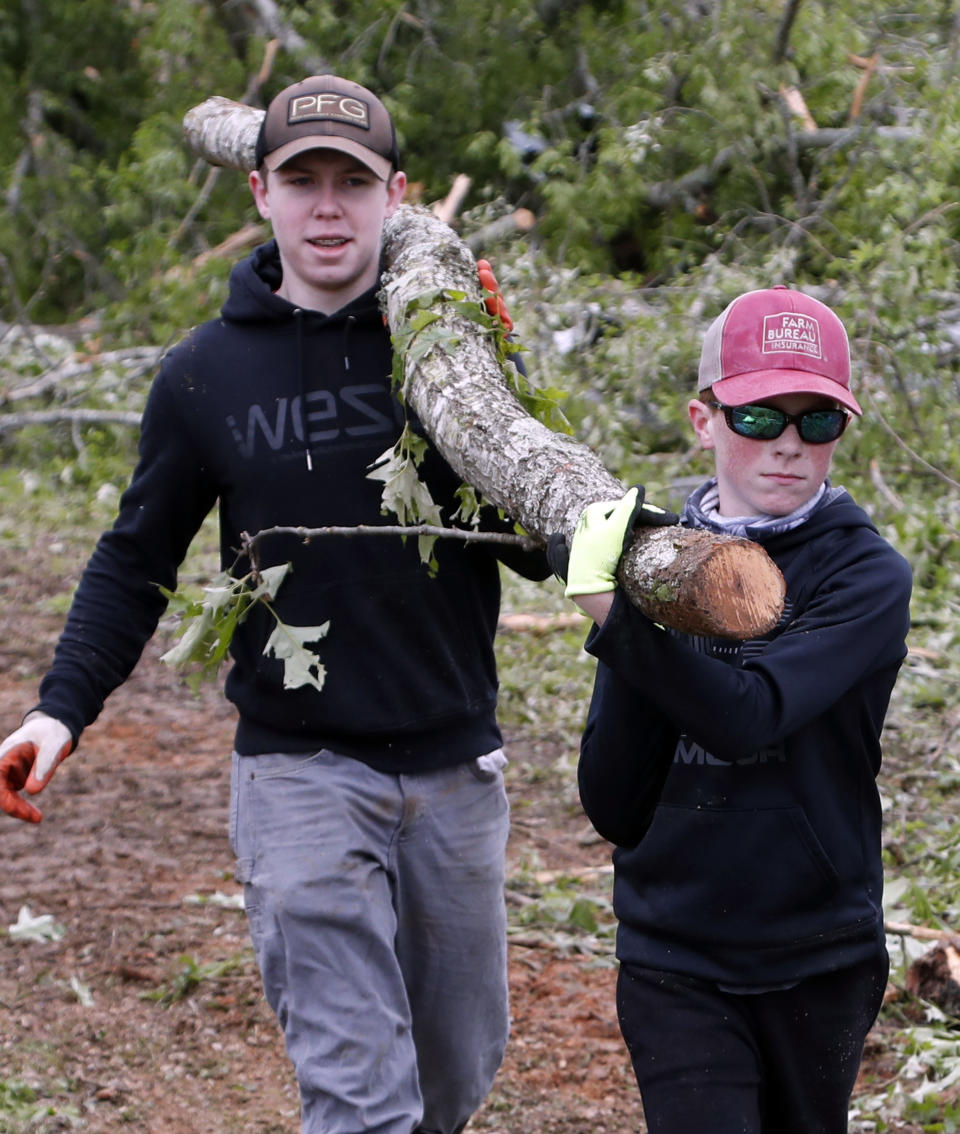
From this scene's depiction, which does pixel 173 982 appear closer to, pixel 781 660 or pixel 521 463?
pixel 521 463

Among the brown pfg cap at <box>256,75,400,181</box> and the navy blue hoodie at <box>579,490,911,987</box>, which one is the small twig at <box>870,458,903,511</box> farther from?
the navy blue hoodie at <box>579,490,911,987</box>

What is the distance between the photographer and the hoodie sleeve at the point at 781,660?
2.07 m

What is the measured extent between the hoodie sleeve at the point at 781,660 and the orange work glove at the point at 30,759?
1.36 metres

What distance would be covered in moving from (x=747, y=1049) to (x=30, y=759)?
155 cm

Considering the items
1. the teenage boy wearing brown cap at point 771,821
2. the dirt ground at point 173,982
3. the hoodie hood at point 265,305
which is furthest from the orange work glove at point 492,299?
the dirt ground at point 173,982

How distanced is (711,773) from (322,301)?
1464 millimetres

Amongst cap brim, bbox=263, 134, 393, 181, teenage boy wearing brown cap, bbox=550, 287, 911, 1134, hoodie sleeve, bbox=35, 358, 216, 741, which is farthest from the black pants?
cap brim, bbox=263, 134, 393, 181

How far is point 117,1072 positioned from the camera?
4.25 metres

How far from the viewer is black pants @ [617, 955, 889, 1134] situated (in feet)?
7.88

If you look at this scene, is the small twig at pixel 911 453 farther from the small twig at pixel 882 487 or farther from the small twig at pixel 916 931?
the small twig at pixel 916 931

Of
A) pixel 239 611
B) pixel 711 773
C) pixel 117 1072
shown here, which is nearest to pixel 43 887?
pixel 117 1072

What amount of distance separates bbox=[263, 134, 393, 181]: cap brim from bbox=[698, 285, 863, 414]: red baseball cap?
104cm

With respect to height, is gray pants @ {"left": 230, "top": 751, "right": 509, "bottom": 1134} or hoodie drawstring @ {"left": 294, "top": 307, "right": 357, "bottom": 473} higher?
hoodie drawstring @ {"left": 294, "top": 307, "right": 357, "bottom": 473}

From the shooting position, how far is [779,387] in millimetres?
2441
